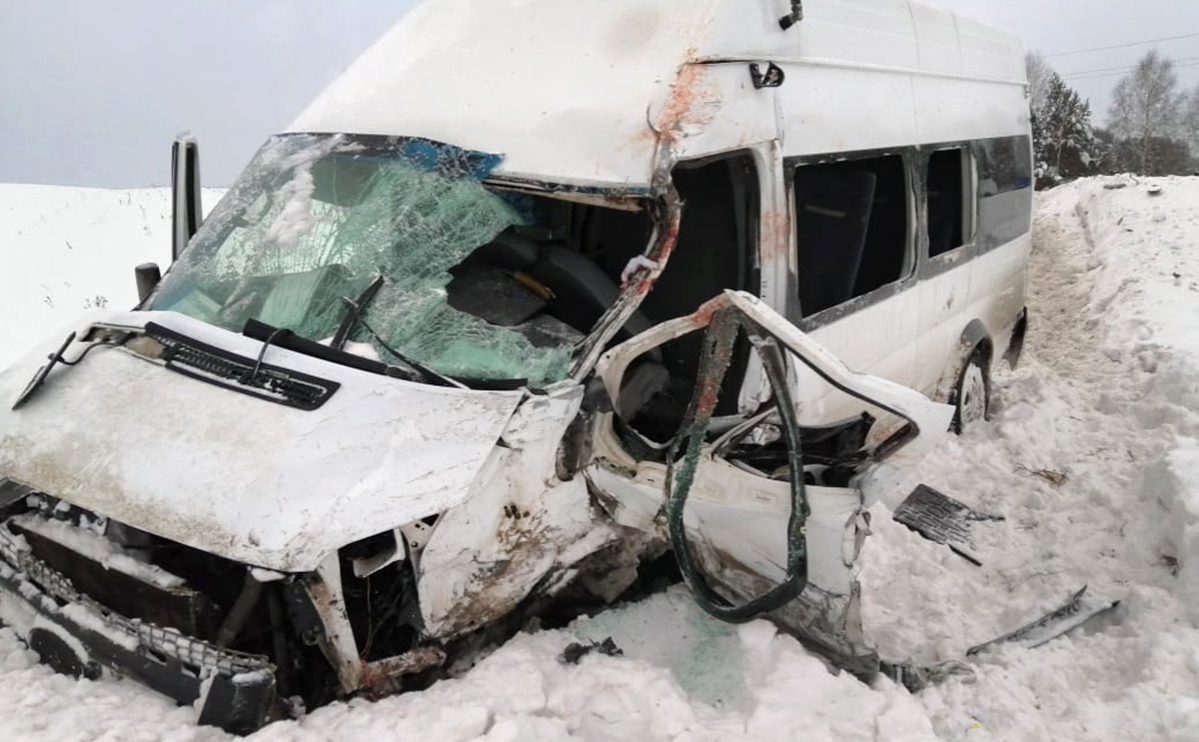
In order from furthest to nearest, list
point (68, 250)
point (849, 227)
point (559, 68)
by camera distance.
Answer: point (68, 250), point (849, 227), point (559, 68)

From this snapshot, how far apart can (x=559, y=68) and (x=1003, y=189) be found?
361 centimetres

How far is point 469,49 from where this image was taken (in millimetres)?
3189

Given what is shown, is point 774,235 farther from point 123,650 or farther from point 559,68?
point 123,650

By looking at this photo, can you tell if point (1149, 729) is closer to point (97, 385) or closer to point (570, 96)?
point (570, 96)

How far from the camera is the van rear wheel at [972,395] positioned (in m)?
5.07

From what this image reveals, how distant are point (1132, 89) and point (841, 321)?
1854 inches

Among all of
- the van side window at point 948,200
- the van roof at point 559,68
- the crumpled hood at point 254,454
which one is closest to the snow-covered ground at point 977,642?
the crumpled hood at point 254,454

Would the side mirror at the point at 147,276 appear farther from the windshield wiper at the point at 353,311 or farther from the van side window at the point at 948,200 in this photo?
the van side window at the point at 948,200

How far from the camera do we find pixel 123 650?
2.25 metres

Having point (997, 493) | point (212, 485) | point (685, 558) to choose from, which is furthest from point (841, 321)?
point (212, 485)

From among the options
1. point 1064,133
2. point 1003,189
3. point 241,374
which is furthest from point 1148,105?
point 241,374

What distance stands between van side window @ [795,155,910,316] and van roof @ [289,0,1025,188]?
46 cm

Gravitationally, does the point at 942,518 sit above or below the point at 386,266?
below

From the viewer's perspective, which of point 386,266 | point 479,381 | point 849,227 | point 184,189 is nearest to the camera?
point 479,381
